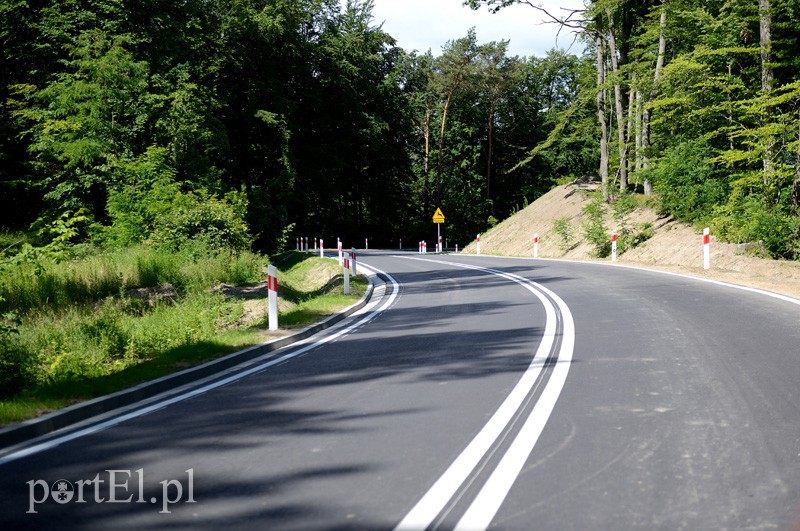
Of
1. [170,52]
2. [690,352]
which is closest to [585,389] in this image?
[690,352]

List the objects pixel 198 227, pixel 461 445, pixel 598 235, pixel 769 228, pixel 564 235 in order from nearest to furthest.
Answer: pixel 461 445
pixel 769 228
pixel 198 227
pixel 598 235
pixel 564 235

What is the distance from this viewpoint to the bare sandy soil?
17031 mm

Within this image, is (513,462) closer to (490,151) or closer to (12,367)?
(12,367)

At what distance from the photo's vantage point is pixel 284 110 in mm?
45312

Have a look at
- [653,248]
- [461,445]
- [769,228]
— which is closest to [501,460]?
[461,445]

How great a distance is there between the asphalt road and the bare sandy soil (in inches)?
318

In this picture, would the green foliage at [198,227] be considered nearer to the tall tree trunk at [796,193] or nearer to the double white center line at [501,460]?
the double white center line at [501,460]

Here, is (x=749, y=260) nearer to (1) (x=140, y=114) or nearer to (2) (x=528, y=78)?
(1) (x=140, y=114)

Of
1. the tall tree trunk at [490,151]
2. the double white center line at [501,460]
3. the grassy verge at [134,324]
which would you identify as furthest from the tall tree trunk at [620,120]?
the tall tree trunk at [490,151]

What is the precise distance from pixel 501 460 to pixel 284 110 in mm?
43339

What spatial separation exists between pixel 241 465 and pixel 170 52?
3075cm

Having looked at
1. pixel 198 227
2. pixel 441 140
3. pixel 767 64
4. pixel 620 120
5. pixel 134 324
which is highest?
pixel 441 140

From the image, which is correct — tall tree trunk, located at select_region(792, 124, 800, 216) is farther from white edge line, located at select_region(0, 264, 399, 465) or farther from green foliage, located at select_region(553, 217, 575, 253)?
white edge line, located at select_region(0, 264, 399, 465)

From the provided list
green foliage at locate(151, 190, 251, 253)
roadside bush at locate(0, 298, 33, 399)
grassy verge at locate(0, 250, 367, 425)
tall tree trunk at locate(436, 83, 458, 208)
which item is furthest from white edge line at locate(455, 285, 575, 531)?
tall tree trunk at locate(436, 83, 458, 208)
